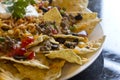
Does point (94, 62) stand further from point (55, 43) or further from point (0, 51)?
point (0, 51)

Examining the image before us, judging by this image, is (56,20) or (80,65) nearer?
(80,65)

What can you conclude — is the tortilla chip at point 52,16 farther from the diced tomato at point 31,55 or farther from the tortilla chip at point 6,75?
the tortilla chip at point 6,75

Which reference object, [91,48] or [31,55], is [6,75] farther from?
[91,48]

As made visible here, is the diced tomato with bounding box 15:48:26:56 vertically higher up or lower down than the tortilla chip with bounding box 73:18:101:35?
lower down

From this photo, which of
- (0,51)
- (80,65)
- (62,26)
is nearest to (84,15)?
(62,26)

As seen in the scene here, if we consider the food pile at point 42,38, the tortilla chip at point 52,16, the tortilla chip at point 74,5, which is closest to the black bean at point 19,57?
the food pile at point 42,38

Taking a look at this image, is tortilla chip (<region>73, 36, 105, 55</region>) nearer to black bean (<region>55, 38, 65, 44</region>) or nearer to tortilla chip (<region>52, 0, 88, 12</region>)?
black bean (<region>55, 38, 65, 44</region>)

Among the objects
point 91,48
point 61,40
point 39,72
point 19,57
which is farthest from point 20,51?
point 91,48

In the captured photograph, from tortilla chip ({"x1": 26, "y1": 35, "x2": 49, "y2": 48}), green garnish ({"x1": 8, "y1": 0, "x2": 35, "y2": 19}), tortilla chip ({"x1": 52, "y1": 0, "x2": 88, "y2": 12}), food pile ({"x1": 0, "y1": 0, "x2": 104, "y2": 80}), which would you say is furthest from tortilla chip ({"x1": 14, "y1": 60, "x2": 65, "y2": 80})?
tortilla chip ({"x1": 52, "y1": 0, "x2": 88, "y2": 12})
